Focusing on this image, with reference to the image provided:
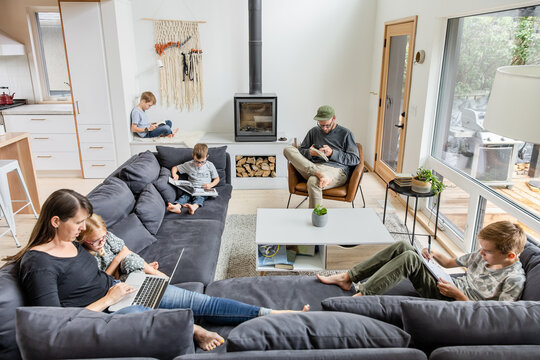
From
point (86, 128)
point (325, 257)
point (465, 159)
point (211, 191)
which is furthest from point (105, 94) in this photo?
point (465, 159)

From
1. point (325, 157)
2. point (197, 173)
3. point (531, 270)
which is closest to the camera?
point (531, 270)

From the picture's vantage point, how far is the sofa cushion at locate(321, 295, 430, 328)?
1729 mm

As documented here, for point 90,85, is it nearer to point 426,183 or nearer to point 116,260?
point 116,260

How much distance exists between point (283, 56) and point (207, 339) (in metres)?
4.37

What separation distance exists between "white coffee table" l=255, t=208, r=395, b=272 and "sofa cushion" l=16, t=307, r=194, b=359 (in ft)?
4.55

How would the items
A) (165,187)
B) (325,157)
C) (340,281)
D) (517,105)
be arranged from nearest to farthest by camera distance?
(517,105)
(340,281)
(165,187)
(325,157)

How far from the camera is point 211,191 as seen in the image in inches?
145

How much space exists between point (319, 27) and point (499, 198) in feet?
11.2

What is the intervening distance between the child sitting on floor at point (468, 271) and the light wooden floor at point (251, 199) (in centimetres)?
176

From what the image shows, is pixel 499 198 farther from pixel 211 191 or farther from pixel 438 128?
pixel 211 191

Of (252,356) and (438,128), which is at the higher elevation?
(438,128)

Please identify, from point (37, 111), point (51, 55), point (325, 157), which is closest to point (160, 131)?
point (37, 111)

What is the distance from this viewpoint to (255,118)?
16.7 feet

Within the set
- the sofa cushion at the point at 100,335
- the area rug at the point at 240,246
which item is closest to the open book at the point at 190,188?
the area rug at the point at 240,246
